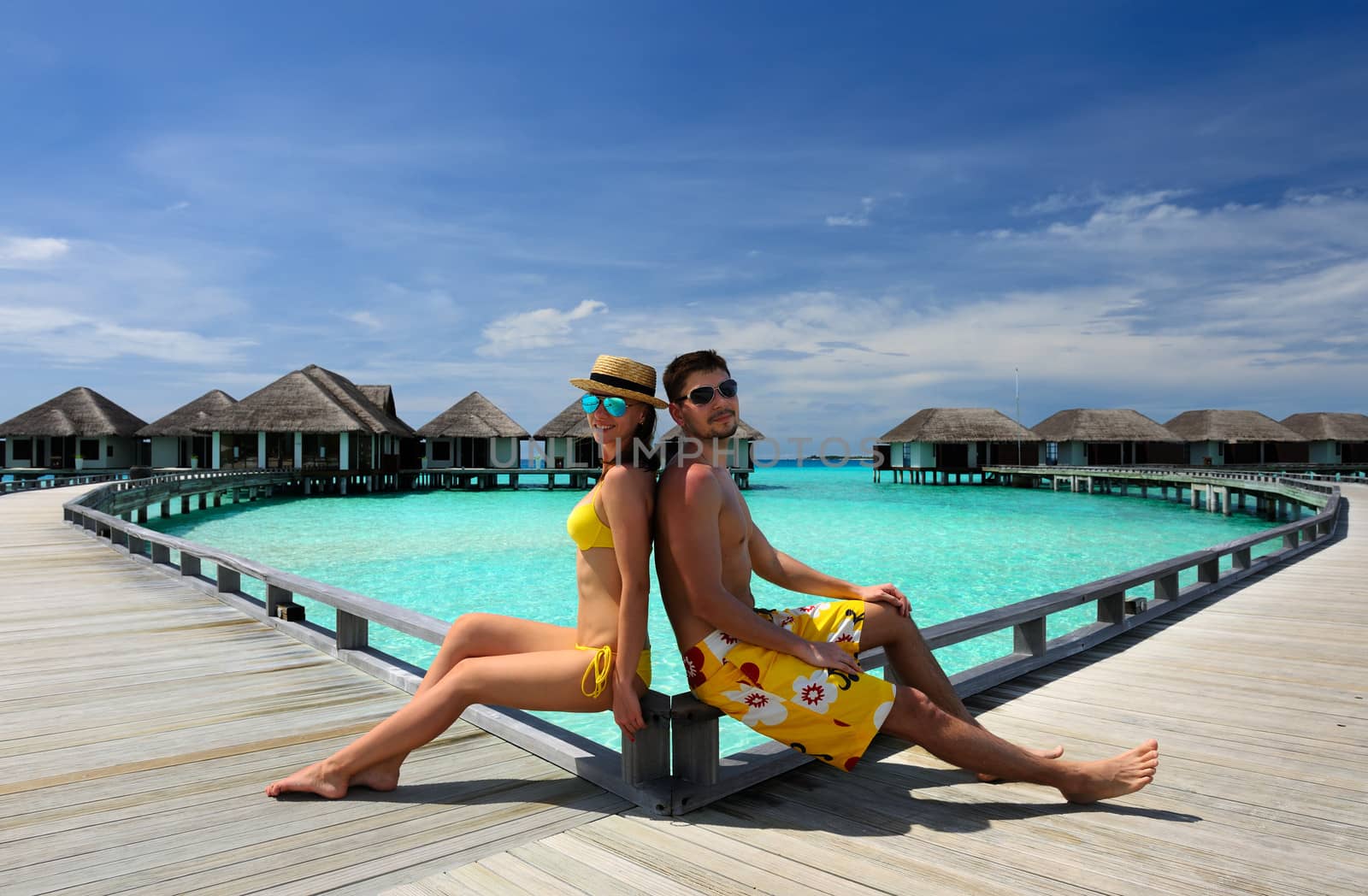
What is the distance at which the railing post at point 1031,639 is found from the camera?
441cm

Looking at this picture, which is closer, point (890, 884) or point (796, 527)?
point (890, 884)

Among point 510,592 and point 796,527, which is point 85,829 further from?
point 796,527

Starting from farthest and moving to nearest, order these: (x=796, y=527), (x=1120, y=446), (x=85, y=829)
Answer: (x=1120, y=446)
(x=796, y=527)
(x=85, y=829)

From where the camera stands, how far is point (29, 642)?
5207mm

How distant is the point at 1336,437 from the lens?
4756cm

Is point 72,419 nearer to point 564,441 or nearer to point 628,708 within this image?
point 564,441

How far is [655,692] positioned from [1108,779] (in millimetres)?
1479

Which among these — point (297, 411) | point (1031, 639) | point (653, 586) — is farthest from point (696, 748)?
point (297, 411)

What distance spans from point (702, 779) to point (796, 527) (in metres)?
22.5

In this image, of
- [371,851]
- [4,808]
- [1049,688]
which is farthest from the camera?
[1049,688]

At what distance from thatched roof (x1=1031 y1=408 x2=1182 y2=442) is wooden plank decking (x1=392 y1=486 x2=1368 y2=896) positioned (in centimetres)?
4692

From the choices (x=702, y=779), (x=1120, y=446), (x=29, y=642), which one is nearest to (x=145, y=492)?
(x=29, y=642)

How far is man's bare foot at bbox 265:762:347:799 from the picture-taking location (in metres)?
2.57

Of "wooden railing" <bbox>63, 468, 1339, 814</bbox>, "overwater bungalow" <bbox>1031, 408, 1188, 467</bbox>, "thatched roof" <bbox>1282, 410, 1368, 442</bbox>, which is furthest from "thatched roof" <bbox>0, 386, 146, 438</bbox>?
Result: "thatched roof" <bbox>1282, 410, 1368, 442</bbox>
